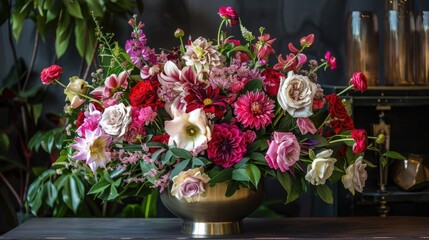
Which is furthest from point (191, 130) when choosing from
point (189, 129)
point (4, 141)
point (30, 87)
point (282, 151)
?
point (30, 87)

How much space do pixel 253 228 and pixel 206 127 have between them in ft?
1.50

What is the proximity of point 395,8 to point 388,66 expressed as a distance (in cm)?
23

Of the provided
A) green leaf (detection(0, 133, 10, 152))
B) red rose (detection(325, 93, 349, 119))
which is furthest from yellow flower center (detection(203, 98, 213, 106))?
green leaf (detection(0, 133, 10, 152))

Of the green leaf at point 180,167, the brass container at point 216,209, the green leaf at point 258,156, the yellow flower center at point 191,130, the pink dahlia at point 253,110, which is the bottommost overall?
the brass container at point 216,209

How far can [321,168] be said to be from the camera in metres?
2.18

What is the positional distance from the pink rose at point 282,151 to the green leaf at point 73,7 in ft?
4.58

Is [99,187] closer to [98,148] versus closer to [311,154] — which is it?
[98,148]

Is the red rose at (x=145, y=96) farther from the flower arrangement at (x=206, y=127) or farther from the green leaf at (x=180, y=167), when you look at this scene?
the green leaf at (x=180, y=167)

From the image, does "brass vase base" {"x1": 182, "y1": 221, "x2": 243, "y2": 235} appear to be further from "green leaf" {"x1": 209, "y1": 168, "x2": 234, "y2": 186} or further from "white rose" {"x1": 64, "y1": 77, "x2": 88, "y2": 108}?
"white rose" {"x1": 64, "y1": 77, "x2": 88, "y2": 108}

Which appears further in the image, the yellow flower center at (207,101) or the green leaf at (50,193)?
the green leaf at (50,193)

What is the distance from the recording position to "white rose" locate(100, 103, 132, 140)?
7.11 feet

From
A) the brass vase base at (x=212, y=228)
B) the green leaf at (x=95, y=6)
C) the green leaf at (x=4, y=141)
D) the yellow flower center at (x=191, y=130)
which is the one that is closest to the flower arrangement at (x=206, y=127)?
the yellow flower center at (x=191, y=130)

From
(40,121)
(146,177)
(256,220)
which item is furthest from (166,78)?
(40,121)

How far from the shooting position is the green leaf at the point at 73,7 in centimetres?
328
